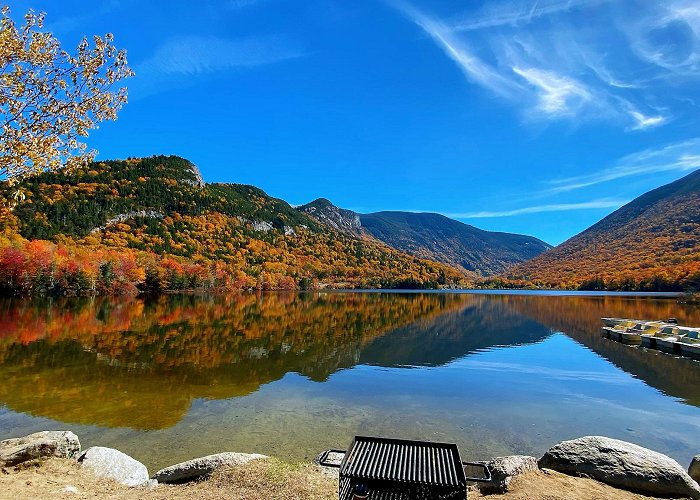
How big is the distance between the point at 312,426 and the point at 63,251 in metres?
109

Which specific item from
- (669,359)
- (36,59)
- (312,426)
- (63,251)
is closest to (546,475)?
(312,426)

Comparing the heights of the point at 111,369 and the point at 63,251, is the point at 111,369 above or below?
below

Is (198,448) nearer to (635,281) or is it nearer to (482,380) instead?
(482,380)

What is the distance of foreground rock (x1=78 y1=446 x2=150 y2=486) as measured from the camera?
865 centimetres

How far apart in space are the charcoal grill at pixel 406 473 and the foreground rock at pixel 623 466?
5.03 metres

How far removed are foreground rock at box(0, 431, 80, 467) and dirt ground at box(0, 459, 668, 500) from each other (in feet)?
0.93

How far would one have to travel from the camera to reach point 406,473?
5.15 metres

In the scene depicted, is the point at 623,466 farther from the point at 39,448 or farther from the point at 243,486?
the point at 39,448

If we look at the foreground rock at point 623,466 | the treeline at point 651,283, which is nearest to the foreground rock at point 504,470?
the foreground rock at point 623,466

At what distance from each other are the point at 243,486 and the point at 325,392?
1157 centimetres

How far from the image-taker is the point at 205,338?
34906 millimetres

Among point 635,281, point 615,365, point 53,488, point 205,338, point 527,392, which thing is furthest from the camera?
point 635,281

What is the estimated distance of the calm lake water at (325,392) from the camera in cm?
1302

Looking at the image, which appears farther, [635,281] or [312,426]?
[635,281]
